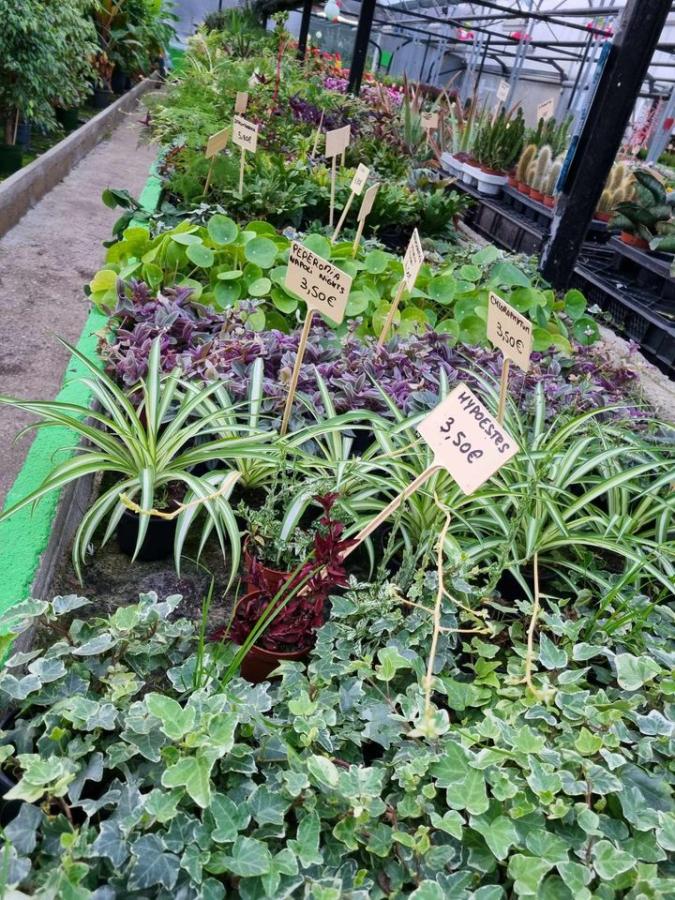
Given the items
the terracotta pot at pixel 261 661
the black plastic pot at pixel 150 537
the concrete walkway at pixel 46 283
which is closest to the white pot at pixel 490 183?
the concrete walkway at pixel 46 283

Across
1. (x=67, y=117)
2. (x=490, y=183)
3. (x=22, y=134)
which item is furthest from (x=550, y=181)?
(x=67, y=117)

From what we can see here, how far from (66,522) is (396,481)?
0.78 m

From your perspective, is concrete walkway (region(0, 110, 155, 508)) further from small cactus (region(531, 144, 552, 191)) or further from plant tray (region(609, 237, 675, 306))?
small cactus (region(531, 144, 552, 191))

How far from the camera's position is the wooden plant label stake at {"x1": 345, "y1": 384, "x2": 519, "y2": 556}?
1123 millimetres

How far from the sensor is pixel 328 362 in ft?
6.88

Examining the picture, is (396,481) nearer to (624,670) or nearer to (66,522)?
(624,670)

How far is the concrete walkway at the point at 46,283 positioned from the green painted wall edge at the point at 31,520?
0.22 m

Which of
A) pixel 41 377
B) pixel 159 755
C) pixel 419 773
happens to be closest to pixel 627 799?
pixel 419 773

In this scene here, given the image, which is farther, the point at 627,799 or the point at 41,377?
the point at 41,377

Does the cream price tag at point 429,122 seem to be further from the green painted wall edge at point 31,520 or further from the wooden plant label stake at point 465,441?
the wooden plant label stake at point 465,441

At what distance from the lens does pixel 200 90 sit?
5.17 m

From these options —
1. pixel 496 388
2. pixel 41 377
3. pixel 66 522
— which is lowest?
pixel 41 377

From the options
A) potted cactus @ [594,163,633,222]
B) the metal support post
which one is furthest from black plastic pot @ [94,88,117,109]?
potted cactus @ [594,163,633,222]

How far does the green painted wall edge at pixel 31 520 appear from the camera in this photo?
1.34 metres
